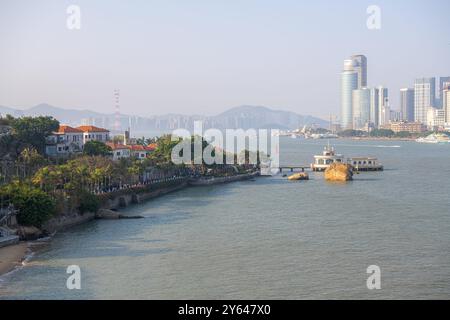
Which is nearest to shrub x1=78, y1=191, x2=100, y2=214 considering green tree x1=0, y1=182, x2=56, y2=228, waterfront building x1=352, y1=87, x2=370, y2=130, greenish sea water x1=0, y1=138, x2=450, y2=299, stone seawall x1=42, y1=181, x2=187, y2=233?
stone seawall x1=42, y1=181, x2=187, y2=233

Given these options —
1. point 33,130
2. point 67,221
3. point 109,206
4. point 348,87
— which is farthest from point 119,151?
point 348,87

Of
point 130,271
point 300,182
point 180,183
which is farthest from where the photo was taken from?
point 300,182

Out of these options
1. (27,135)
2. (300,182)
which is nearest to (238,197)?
(300,182)

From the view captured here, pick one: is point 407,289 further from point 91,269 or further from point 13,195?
point 13,195

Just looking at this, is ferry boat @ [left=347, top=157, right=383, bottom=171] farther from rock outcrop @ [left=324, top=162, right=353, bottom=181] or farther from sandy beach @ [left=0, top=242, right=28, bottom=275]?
sandy beach @ [left=0, top=242, right=28, bottom=275]

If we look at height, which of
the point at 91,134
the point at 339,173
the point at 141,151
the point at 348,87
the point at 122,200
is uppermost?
the point at 348,87

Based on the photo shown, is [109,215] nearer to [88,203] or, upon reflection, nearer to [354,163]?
[88,203]

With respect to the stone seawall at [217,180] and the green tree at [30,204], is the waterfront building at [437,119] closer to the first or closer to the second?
the stone seawall at [217,180]

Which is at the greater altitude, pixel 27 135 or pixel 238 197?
pixel 27 135

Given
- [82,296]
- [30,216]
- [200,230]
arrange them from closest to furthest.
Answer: [82,296]
[30,216]
[200,230]
